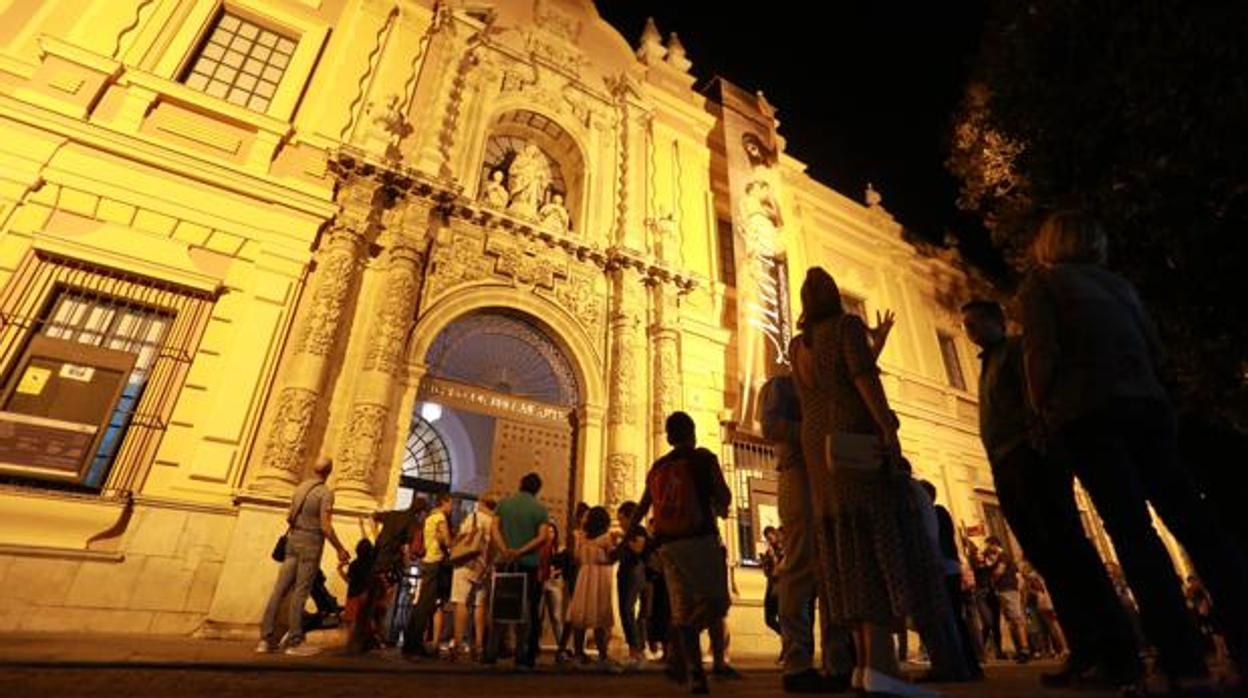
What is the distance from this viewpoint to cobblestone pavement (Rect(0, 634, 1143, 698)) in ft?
7.34

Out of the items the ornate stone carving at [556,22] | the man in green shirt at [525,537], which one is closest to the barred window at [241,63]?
the ornate stone carving at [556,22]

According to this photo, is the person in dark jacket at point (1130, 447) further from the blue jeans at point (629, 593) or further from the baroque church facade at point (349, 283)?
the baroque church facade at point (349, 283)

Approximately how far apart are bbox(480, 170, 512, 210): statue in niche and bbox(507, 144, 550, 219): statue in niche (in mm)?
181

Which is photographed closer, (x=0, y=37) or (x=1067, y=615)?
(x=1067, y=615)

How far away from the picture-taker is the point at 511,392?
31.9ft

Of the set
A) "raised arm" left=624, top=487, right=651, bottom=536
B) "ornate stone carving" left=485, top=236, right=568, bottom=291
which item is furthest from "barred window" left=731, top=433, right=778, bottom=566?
"raised arm" left=624, top=487, right=651, bottom=536

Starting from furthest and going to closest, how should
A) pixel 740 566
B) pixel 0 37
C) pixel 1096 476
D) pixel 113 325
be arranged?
pixel 740 566, pixel 0 37, pixel 113 325, pixel 1096 476

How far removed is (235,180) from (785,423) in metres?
7.99

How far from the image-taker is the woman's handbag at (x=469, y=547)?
5.43 meters

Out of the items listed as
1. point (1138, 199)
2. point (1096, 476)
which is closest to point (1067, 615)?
point (1096, 476)

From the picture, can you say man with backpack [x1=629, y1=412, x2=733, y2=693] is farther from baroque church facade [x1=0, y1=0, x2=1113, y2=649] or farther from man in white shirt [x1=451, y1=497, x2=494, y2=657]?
baroque church facade [x1=0, y1=0, x2=1113, y2=649]

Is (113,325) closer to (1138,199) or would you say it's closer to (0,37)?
(0,37)

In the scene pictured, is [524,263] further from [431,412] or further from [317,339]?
[431,412]

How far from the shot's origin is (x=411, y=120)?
32.0 ft
